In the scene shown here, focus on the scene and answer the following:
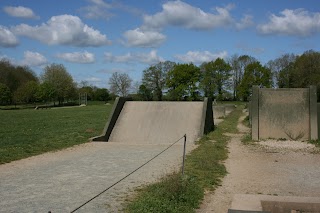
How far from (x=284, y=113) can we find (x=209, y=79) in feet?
187

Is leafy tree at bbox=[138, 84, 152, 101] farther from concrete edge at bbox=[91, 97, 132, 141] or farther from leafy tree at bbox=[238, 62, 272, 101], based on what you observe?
concrete edge at bbox=[91, 97, 132, 141]

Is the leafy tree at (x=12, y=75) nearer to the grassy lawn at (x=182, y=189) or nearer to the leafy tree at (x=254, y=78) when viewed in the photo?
the leafy tree at (x=254, y=78)

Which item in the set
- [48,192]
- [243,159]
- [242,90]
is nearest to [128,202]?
[48,192]

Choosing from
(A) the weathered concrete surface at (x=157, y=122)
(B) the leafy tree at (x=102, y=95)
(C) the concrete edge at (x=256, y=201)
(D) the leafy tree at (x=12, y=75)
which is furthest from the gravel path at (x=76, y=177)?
(B) the leafy tree at (x=102, y=95)

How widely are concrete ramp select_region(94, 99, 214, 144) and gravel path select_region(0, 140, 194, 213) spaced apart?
2.78 metres

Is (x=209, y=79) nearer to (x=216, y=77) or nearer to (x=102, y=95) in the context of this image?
(x=216, y=77)

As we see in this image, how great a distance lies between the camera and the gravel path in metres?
6.68

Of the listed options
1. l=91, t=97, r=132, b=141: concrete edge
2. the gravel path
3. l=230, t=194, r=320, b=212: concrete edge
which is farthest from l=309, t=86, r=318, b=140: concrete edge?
l=230, t=194, r=320, b=212: concrete edge

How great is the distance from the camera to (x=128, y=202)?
6859 mm

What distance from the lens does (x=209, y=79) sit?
73062 millimetres

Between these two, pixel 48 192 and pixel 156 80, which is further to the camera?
pixel 156 80

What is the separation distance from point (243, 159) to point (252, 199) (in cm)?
565

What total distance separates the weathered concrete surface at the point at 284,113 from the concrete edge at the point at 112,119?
6839 millimetres

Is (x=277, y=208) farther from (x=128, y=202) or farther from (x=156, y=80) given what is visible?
(x=156, y=80)
